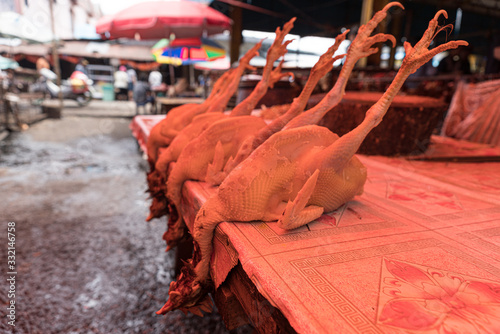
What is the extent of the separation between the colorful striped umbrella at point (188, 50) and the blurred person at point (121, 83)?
637 centimetres

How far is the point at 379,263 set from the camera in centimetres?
112

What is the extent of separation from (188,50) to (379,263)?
926cm

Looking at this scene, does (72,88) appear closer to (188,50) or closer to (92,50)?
(92,50)

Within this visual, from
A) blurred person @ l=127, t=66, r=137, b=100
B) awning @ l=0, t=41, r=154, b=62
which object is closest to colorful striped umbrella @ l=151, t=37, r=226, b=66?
blurred person @ l=127, t=66, r=137, b=100

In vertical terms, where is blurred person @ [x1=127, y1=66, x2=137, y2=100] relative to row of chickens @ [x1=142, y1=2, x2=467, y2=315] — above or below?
above

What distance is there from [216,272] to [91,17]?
15.4 m

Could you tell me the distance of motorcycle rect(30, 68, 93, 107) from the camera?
1241cm

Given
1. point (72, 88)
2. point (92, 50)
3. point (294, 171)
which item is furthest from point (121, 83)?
point (294, 171)

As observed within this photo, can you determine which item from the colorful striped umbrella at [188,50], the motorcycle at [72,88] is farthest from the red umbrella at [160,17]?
the motorcycle at [72,88]

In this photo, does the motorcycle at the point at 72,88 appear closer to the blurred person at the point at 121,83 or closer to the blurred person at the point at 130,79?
the blurred person at the point at 121,83

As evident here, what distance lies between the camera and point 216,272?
1302 millimetres

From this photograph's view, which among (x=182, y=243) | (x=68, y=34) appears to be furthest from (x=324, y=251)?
(x=68, y=34)

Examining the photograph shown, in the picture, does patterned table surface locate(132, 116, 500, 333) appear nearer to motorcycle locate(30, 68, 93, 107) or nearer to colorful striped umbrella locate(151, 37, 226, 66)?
colorful striped umbrella locate(151, 37, 226, 66)

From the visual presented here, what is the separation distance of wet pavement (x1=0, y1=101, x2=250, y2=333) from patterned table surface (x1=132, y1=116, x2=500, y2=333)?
97 cm
